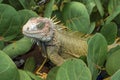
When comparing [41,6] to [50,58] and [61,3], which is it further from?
[50,58]

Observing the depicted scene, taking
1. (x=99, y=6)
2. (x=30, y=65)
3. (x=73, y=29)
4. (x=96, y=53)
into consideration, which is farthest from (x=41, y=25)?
(x=96, y=53)

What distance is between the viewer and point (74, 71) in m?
1.20

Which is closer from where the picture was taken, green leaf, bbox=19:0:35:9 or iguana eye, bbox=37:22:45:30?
green leaf, bbox=19:0:35:9

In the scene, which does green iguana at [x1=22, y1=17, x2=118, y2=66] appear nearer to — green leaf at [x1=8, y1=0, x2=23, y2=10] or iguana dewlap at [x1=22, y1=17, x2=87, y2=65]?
iguana dewlap at [x1=22, y1=17, x2=87, y2=65]

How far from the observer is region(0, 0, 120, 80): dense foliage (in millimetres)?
1207

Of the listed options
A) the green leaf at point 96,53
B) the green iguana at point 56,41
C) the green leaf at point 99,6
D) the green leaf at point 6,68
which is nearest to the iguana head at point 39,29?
the green iguana at point 56,41

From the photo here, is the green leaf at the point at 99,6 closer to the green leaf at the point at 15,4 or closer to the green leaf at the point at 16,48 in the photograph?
the green leaf at the point at 15,4

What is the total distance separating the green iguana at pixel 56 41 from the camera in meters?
2.15

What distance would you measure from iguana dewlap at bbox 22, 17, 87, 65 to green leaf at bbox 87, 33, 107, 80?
62cm

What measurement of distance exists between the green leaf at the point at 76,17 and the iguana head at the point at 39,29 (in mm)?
142

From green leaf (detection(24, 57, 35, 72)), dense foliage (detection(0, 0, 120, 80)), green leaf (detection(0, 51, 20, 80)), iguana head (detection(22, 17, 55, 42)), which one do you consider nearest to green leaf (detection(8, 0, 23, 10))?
dense foliage (detection(0, 0, 120, 80))

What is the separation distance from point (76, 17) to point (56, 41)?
1.64ft

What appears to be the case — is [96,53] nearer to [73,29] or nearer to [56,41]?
[73,29]

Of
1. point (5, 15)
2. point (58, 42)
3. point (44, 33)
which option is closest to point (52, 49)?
point (58, 42)
